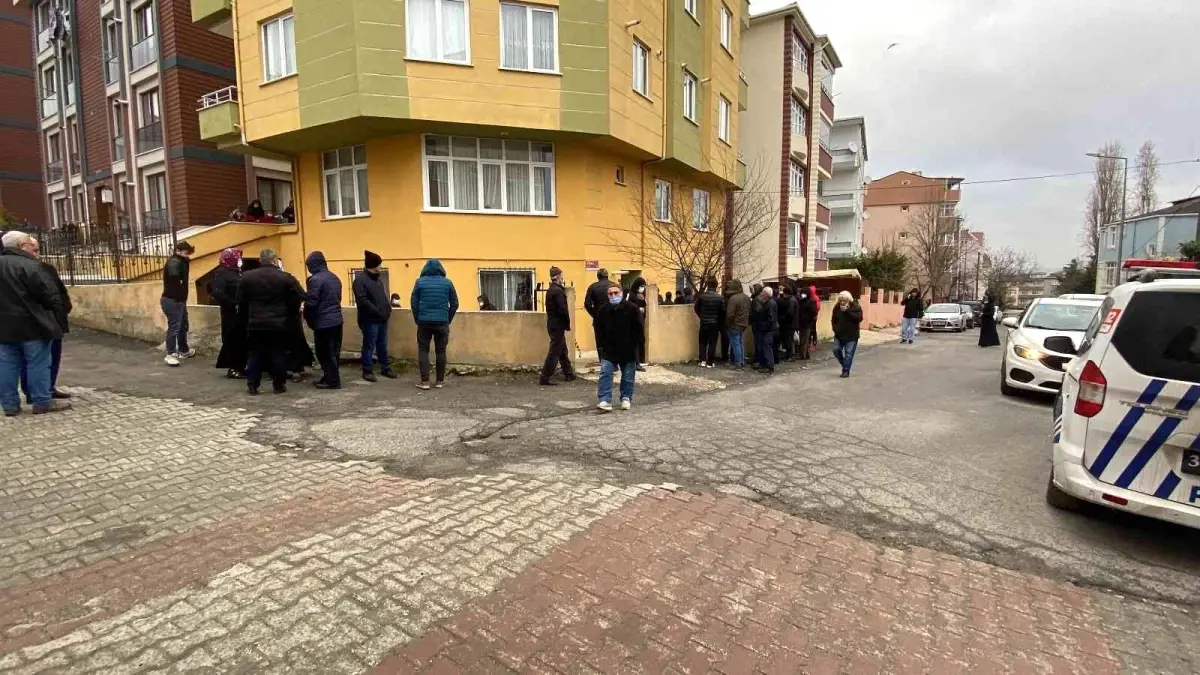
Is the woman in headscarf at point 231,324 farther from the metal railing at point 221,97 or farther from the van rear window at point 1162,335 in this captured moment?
the metal railing at point 221,97

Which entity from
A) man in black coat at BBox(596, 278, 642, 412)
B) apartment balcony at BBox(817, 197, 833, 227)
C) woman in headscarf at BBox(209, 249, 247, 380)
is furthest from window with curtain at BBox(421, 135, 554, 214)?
apartment balcony at BBox(817, 197, 833, 227)

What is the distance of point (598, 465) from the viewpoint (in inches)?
213

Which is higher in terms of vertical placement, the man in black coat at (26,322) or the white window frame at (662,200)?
the white window frame at (662,200)

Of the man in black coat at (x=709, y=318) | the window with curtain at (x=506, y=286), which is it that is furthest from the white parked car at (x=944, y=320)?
the window with curtain at (x=506, y=286)

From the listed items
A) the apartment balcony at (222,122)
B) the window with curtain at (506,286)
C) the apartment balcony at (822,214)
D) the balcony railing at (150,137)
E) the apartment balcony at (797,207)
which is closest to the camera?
the window with curtain at (506,286)

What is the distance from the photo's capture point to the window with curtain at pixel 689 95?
18.4 m

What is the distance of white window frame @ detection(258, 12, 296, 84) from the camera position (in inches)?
561

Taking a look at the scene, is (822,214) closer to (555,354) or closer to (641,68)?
(641,68)

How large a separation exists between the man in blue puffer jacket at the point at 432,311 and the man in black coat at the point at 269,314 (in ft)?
4.95

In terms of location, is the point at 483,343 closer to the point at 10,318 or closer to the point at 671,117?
the point at 10,318

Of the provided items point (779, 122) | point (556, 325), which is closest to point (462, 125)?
point (556, 325)

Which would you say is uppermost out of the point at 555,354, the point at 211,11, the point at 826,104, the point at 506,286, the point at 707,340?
the point at 826,104

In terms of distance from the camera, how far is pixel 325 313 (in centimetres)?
819

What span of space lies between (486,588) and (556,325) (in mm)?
6426
